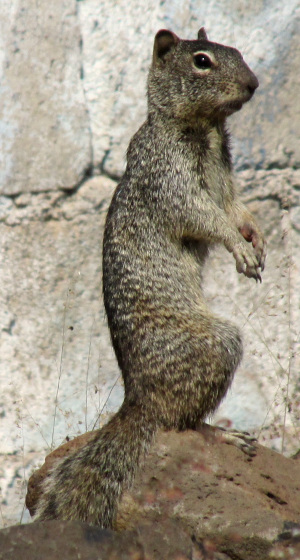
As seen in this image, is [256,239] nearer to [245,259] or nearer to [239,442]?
[245,259]

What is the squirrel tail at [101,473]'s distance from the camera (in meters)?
4.04

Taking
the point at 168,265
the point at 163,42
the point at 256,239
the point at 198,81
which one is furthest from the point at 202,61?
the point at 168,265

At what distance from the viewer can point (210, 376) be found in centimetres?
430

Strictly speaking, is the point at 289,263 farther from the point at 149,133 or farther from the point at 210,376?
the point at 210,376

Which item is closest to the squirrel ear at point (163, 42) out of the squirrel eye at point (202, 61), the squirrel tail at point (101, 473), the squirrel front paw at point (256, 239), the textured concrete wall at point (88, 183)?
the squirrel eye at point (202, 61)

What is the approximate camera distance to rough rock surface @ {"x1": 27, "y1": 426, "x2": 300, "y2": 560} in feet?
12.2

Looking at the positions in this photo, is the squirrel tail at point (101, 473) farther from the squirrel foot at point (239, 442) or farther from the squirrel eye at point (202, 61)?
the squirrel eye at point (202, 61)

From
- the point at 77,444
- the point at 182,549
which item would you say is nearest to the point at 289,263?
the point at 77,444

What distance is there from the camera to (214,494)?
400 cm

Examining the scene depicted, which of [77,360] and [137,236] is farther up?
[137,236]

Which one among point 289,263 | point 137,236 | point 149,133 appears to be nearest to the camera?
point 137,236

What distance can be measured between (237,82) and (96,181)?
3.04 meters

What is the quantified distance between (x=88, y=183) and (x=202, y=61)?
2.89m

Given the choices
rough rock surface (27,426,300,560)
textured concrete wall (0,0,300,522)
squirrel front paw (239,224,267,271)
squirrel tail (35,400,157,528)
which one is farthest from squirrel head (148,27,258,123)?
textured concrete wall (0,0,300,522)
